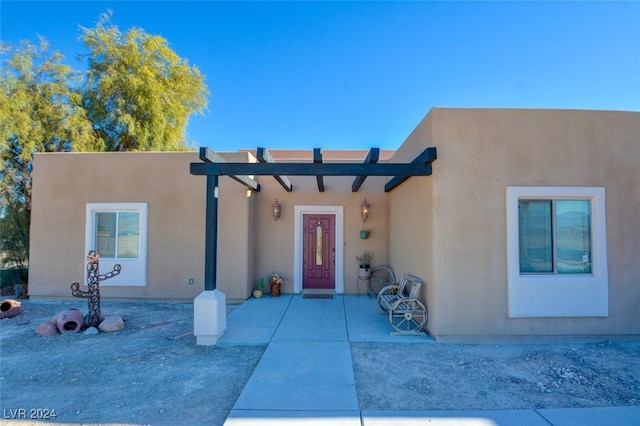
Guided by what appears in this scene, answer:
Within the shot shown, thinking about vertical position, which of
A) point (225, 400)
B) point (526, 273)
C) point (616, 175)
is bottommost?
point (225, 400)

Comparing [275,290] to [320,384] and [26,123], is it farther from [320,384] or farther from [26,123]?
[26,123]

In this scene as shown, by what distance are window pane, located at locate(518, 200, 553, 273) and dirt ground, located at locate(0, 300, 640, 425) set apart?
3.91 feet

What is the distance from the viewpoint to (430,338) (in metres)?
4.75

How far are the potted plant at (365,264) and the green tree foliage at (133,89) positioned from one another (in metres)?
9.48

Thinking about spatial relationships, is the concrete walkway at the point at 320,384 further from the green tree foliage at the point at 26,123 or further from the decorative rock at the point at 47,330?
the green tree foliage at the point at 26,123

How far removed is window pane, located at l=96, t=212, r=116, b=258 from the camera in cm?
741

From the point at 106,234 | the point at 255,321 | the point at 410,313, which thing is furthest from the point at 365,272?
the point at 106,234

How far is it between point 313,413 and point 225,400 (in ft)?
3.07

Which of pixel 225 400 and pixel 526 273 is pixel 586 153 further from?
pixel 225 400

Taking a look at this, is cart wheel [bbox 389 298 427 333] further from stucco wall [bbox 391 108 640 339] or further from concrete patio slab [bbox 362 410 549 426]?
concrete patio slab [bbox 362 410 549 426]

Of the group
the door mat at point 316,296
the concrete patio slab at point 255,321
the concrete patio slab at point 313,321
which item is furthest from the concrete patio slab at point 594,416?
the door mat at point 316,296

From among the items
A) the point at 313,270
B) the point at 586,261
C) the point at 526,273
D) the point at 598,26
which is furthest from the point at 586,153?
the point at 313,270

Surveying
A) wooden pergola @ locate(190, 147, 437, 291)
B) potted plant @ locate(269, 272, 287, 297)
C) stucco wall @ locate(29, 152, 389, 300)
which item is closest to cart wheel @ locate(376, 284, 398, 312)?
wooden pergola @ locate(190, 147, 437, 291)

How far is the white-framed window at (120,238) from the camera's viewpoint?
727 cm
